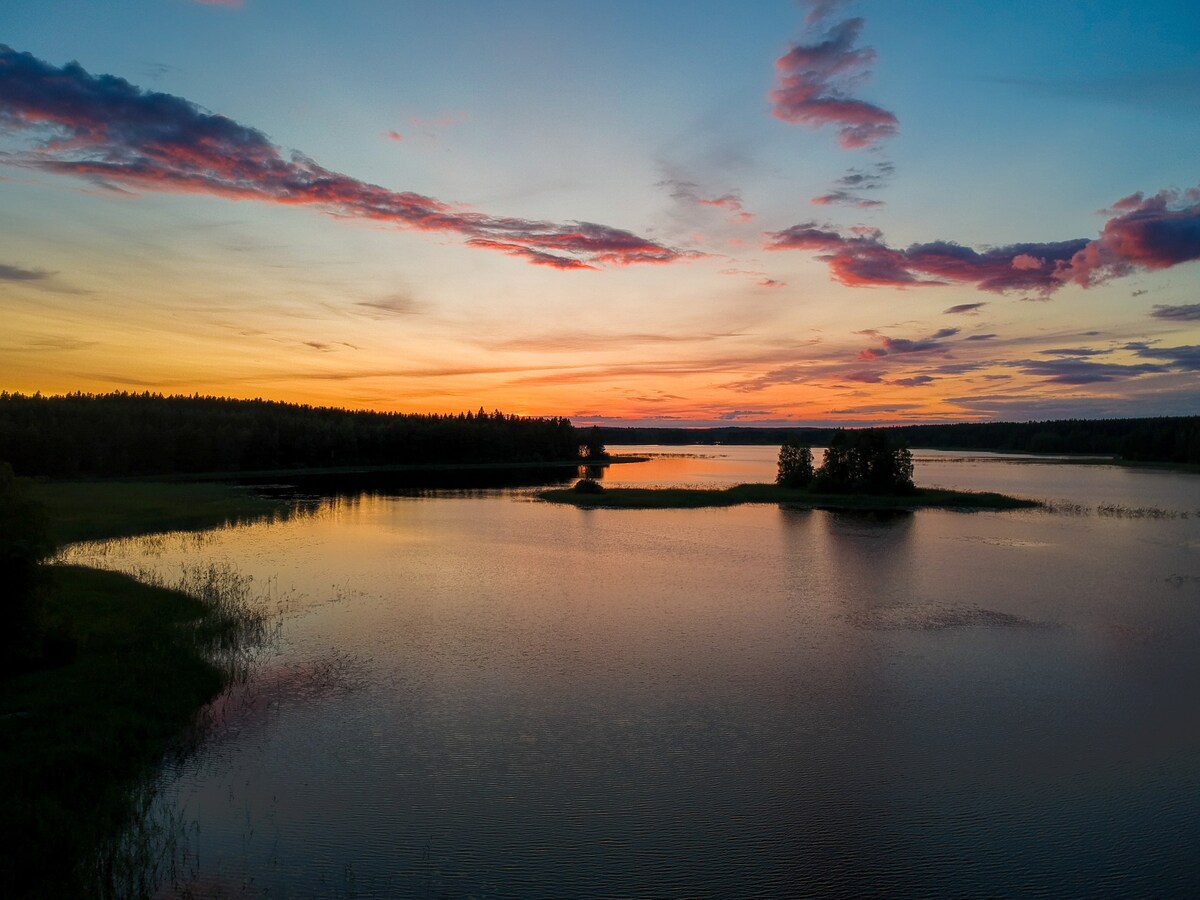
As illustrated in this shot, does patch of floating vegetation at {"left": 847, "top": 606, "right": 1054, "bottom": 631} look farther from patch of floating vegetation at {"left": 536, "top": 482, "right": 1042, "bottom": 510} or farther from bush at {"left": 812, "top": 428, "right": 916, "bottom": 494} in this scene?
bush at {"left": 812, "top": 428, "right": 916, "bottom": 494}

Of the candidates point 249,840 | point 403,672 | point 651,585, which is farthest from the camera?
point 651,585

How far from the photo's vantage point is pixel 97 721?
12.3 metres

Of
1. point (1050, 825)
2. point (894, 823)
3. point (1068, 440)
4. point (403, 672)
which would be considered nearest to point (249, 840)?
point (403, 672)

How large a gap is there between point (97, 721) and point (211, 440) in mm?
86374

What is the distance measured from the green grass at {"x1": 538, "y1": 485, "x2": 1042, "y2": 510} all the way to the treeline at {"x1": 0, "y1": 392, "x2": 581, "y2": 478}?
150 ft

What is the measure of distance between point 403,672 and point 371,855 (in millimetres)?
7247

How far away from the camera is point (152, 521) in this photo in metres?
41.3

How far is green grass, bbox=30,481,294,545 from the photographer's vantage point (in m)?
37.7

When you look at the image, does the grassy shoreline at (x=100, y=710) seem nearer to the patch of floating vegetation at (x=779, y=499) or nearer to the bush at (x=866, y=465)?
the patch of floating vegetation at (x=779, y=499)

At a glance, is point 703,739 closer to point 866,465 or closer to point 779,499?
point 779,499

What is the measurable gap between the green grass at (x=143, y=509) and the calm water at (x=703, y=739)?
31.0 ft

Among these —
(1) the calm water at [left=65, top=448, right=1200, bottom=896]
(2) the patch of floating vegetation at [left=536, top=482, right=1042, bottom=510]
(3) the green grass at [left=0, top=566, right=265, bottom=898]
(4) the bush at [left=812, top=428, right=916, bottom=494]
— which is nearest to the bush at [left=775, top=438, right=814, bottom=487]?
(2) the patch of floating vegetation at [left=536, top=482, right=1042, bottom=510]

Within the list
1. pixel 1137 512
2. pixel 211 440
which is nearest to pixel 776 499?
pixel 1137 512

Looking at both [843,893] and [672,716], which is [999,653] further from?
[843,893]
